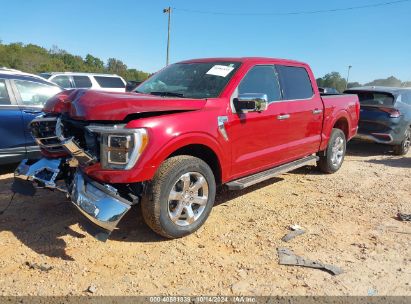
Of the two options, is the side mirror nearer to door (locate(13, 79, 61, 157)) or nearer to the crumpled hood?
the crumpled hood

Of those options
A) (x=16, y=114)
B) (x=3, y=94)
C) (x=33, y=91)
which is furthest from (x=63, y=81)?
(x=16, y=114)

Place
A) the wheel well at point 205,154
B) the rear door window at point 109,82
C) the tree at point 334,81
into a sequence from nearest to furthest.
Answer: the wheel well at point 205,154 → the rear door window at point 109,82 → the tree at point 334,81

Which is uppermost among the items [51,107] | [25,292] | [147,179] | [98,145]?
[51,107]

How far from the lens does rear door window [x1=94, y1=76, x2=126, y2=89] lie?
1318cm

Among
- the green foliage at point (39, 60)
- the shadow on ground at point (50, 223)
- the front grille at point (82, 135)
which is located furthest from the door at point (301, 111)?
the green foliage at point (39, 60)

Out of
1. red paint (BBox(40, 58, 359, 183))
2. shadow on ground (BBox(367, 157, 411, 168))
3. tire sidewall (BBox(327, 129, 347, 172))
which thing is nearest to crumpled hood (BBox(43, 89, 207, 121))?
red paint (BBox(40, 58, 359, 183))

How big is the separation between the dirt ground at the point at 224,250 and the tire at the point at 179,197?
0.60 feet

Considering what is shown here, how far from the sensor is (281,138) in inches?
200

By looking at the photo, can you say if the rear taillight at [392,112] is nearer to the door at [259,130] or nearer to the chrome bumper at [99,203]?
the door at [259,130]

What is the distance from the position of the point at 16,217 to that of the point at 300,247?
3093 millimetres

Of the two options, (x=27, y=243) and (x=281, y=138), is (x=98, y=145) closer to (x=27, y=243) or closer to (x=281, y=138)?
(x=27, y=243)

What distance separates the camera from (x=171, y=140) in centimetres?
355

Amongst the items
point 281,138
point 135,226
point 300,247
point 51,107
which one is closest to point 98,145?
point 51,107

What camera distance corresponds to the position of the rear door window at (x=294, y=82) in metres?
5.29
